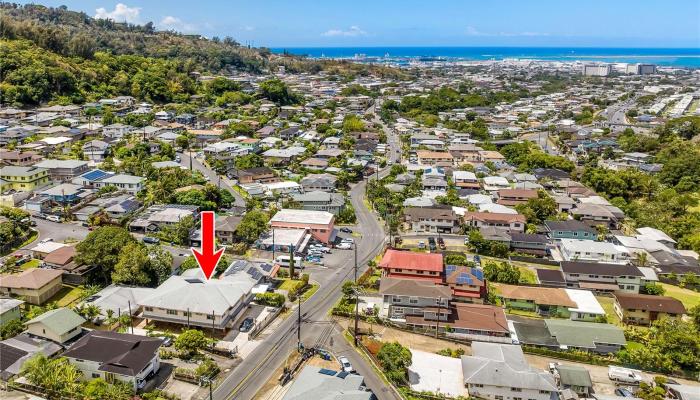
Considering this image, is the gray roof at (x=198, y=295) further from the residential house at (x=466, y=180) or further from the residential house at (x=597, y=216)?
the residential house at (x=466, y=180)

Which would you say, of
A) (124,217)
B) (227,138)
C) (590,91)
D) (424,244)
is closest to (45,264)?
(124,217)

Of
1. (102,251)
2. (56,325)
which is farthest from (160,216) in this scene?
(56,325)

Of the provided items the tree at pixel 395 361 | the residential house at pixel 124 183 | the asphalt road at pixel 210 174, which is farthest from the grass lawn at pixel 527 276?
the residential house at pixel 124 183

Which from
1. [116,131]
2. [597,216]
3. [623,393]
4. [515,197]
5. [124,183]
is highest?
[116,131]

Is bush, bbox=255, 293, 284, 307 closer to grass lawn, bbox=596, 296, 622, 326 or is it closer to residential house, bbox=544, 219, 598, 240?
grass lawn, bbox=596, 296, 622, 326

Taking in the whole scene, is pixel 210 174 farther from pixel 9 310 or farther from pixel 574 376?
pixel 574 376

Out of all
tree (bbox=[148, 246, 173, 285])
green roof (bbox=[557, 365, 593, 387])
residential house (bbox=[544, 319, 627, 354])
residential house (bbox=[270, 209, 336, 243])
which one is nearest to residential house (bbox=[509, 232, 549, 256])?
residential house (bbox=[544, 319, 627, 354])
